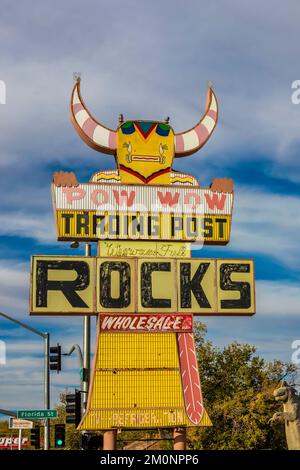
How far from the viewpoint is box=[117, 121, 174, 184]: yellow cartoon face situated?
82.4ft

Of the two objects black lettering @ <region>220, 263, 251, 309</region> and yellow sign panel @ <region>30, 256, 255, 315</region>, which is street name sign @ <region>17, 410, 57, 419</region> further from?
black lettering @ <region>220, 263, 251, 309</region>

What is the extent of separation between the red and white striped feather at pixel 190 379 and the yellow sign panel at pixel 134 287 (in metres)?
1.03

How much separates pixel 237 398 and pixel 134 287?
19.6m

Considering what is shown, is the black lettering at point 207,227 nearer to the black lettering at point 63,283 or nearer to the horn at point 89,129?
the horn at point 89,129

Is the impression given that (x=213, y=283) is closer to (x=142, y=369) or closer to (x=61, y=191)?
(x=142, y=369)

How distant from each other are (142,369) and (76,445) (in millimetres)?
34861

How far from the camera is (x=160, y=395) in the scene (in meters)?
23.3

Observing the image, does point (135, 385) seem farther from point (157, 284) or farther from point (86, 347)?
point (86, 347)

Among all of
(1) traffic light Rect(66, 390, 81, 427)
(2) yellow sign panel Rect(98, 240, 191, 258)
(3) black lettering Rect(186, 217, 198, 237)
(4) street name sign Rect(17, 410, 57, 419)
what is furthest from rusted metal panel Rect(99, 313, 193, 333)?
(4) street name sign Rect(17, 410, 57, 419)

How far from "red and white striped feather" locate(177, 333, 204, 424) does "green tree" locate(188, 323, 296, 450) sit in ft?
58.2

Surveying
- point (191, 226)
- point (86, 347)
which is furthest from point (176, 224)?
point (86, 347)

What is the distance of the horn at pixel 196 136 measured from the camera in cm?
2566

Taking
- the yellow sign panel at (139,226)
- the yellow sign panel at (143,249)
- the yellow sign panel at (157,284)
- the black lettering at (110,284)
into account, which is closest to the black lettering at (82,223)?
the yellow sign panel at (139,226)

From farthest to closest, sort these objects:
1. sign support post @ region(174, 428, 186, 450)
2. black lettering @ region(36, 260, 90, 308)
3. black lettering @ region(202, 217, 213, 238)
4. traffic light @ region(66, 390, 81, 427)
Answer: traffic light @ region(66, 390, 81, 427)
black lettering @ region(202, 217, 213, 238)
black lettering @ region(36, 260, 90, 308)
sign support post @ region(174, 428, 186, 450)
